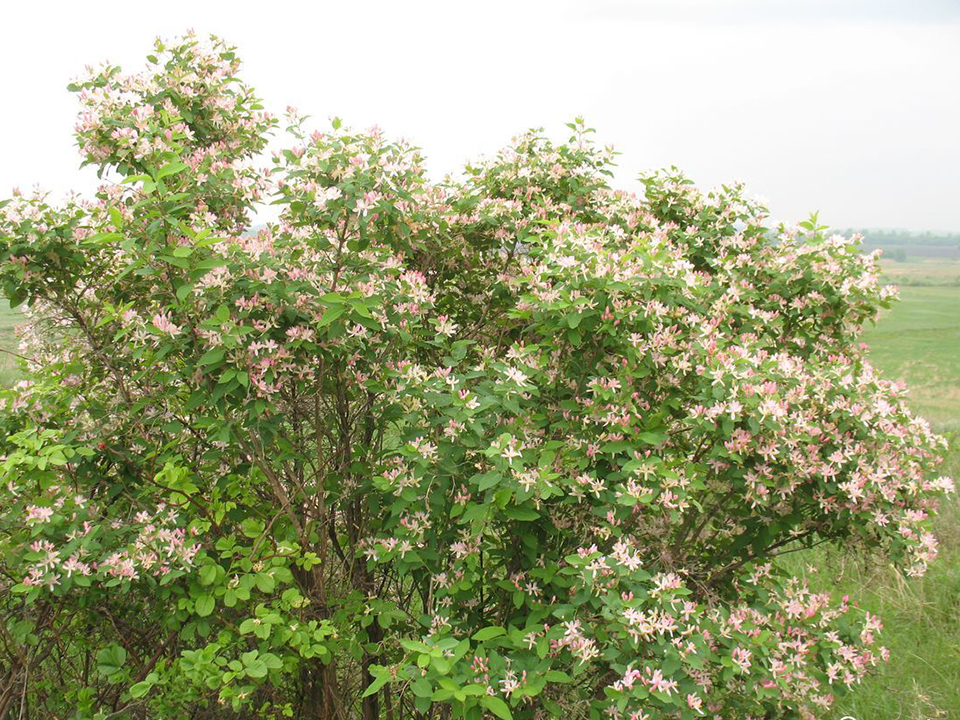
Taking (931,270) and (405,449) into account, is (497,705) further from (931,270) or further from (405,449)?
(931,270)

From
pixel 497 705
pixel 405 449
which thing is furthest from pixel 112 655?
pixel 497 705

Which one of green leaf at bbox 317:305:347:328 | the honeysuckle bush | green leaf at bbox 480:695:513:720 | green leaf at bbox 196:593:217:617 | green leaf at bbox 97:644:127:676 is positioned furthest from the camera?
green leaf at bbox 97:644:127:676

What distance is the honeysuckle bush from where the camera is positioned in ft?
8.93

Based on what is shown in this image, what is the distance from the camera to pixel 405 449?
9.25 feet

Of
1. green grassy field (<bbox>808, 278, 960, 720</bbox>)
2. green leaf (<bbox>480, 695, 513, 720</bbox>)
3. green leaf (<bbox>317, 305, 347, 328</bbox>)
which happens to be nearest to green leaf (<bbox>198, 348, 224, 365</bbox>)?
green leaf (<bbox>317, 305, 347, 328</bbox>)

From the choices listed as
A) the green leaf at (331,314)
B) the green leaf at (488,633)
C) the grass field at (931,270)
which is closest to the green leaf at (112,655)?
the green leaf at (488,633)

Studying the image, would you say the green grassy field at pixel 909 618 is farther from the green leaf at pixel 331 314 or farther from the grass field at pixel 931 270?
the grass field at pixel 931 270

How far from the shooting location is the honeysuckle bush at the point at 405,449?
2721 mm

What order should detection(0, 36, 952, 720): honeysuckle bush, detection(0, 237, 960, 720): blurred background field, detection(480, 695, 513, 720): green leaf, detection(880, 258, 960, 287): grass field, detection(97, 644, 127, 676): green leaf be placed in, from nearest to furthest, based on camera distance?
detection(480, 695, 513, 720): green leaf → detection(0, 36, 952, 720): honeysuckle bush → detection(97, 644, 127, 676): green leaf → detection(0, 237, 960, 720): blurred background field → detection(880, 258, 960, 287): grass field

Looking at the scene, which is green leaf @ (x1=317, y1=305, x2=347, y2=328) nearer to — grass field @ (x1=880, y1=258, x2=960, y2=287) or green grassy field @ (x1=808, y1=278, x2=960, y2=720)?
green grassy field @ (x1=808, y1=278, x2=960, y2=720)

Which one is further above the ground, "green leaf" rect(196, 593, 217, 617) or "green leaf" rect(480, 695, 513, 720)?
"green leaf" rect(196, 593, 217, 617)

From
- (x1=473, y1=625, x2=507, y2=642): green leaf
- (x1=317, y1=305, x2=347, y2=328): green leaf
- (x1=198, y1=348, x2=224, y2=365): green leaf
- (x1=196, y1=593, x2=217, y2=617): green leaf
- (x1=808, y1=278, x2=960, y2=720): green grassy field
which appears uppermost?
(x1=317, y1=305, x2=347, y2=328): green leaf

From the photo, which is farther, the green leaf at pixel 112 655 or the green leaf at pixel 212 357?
the green leaf at pixel 112 655

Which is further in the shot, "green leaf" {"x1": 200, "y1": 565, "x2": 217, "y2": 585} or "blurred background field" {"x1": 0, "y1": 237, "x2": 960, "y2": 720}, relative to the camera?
"blurred background field" {"x1": 0, "y1": 237, "x2": 960, "y2": 720}
